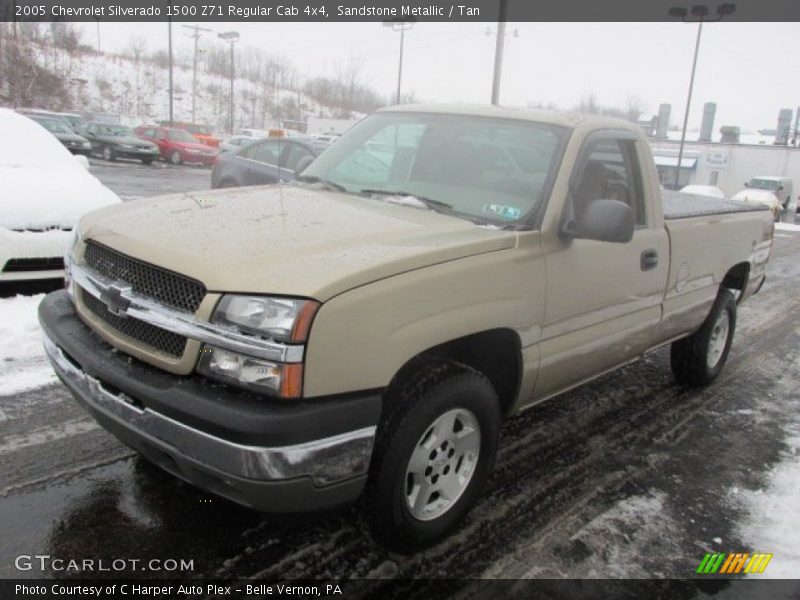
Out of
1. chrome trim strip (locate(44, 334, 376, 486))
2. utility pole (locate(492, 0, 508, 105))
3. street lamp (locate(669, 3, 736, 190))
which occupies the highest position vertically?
street lamp (locate(669, 3, 736, 190))

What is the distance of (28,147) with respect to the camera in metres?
7.45

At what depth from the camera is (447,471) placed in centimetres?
296

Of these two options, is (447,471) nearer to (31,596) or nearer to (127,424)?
(127,424)

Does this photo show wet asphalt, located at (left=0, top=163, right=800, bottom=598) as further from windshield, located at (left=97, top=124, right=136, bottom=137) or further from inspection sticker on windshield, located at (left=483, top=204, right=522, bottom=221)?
windshield, located at (left=97, top=124, right=136, bottom=137)

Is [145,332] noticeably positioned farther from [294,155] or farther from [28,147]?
[294,155]

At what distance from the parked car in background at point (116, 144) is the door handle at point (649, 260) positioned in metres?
26.8

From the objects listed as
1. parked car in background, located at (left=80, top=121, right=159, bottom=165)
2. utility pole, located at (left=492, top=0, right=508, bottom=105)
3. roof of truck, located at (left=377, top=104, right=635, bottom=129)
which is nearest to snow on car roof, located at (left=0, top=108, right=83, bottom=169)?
roof of truck, located at (left=377, top=104, right=635, bottom=129)

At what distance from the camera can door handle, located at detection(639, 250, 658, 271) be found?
3.95 m

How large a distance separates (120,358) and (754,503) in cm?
329

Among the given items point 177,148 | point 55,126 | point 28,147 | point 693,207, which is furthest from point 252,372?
point 177,148

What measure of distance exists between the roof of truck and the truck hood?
2.84 feet

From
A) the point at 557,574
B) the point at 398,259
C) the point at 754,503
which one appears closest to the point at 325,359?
the point at 398,259

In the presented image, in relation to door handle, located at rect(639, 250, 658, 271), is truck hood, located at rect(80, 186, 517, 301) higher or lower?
higher

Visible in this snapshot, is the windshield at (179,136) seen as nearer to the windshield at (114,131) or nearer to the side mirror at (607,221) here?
the windshield at (114,131)
